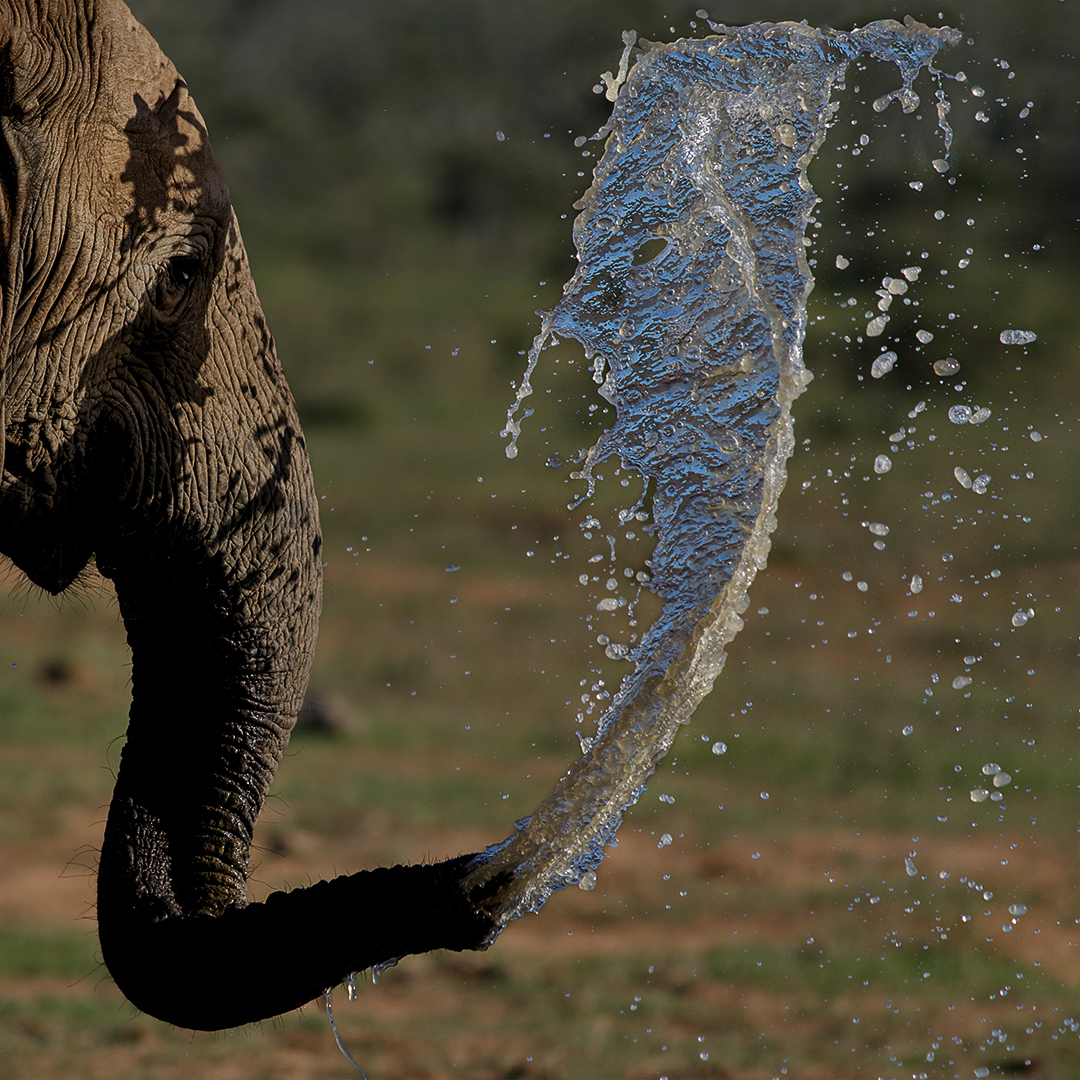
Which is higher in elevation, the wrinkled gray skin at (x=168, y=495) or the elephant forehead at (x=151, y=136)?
the elephant forehead at (x=151, y=136)

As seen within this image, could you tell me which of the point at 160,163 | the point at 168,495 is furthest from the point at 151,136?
the point at 168,495

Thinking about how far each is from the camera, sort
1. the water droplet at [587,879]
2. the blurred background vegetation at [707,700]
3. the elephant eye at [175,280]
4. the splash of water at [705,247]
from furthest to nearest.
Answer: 1. the blurred background vegetation at [707,700]
2. the splash of water at [705,247]
3. the elephant eye at [175,280]
4. the water droplet at [587,879]

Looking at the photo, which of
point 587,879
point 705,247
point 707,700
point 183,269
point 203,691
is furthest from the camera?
point 707,700

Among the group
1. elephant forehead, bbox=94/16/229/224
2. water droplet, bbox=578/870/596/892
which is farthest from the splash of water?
elephant forehead, bbox=94/16/229/224

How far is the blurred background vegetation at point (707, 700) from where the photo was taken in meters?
4.86

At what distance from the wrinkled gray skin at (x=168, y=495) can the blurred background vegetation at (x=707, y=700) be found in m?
0.53

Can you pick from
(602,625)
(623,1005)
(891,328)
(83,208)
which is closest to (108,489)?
(83,208)

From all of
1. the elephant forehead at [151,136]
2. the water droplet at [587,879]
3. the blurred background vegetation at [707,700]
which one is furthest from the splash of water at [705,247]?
the elephant forehead at [151,136]

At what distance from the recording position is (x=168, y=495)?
7.81 ft

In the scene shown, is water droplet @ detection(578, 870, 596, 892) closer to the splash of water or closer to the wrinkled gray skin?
the wrinkled gray skin

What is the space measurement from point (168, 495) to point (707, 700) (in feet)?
22.4

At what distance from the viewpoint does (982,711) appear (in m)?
8.89

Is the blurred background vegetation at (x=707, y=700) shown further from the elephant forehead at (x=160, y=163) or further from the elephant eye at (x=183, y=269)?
the elephant forehead at (x=160, y=163)

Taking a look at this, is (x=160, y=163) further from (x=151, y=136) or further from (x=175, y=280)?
(x=175, y=280)
